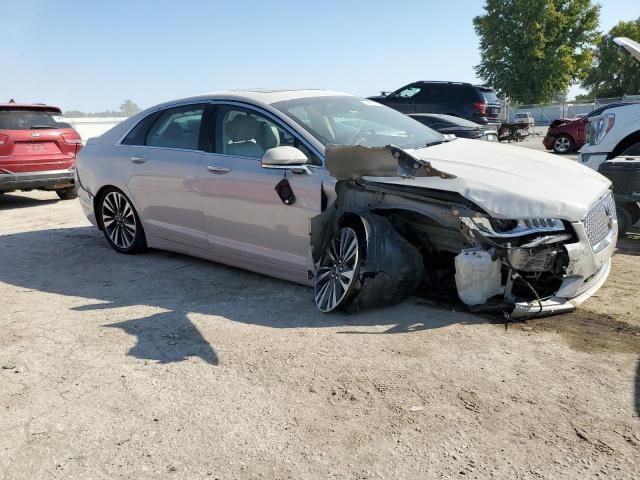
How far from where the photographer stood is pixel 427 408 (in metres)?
2.95

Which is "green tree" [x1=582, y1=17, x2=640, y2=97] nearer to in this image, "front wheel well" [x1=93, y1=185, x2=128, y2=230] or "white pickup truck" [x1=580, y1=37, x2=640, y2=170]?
"white pickup truck" [x1=580, y1=37, x2=640, y2=170]

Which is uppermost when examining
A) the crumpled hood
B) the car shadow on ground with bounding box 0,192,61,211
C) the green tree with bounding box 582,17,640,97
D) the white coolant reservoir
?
the green tree with bounding box 582,17,640,97

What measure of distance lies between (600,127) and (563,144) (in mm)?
13530

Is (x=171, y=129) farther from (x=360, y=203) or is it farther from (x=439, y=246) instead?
(x=439, y=246)

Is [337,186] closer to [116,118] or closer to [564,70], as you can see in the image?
[116,118]

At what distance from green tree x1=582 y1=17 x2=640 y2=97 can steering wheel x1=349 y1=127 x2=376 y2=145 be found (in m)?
69.9

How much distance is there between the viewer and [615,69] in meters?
71.4

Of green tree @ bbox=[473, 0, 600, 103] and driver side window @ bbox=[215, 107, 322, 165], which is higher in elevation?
green tree @ bbox=[473, 0, 600, 103]

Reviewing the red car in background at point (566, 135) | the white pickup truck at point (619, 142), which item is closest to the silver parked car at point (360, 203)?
the white pickup truck at point (619, 142)

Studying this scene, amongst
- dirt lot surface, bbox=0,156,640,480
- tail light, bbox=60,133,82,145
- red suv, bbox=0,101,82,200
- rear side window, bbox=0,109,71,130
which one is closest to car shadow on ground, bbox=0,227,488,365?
dirt lot surface, bbox=0,156,640,480

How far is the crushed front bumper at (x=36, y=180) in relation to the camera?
9492 mm

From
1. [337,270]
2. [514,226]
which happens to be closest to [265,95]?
[337,270]

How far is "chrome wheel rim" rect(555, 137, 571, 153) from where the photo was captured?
761 inches

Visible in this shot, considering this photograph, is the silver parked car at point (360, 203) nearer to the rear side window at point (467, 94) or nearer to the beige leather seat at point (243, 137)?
the beige leather seat at point (243, 137)
